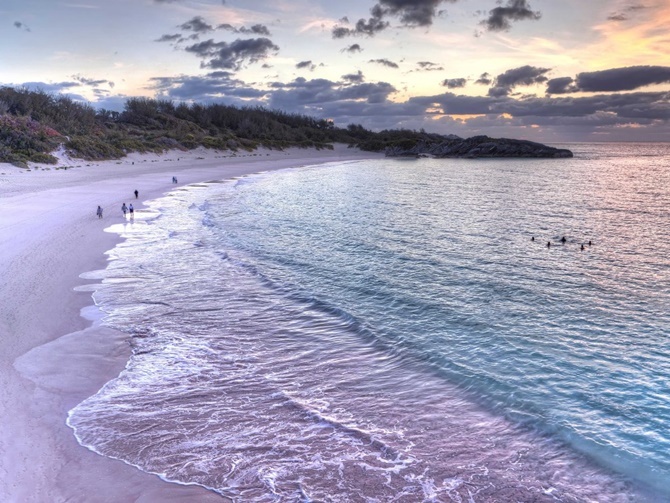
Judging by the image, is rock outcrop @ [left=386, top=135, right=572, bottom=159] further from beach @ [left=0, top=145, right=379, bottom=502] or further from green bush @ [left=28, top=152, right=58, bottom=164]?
beach @ [left=0, top=145, right=379, bottom=502]

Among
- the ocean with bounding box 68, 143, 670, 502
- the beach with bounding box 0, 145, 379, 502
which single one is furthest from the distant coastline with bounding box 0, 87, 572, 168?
the ocean with bounding box 68, 143, 670, 502

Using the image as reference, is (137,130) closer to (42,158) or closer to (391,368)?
(42,158)

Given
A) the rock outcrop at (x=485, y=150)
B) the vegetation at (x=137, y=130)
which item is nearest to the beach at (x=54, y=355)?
the vegetation at (x=137, y=130)

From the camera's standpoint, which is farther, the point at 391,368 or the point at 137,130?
the point at 137,130

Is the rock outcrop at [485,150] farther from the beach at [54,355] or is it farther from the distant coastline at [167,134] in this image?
the beach at [54,355]

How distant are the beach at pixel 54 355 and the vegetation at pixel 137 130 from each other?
26.5 meters

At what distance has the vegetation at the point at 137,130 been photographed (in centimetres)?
5281

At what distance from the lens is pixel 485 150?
387 feet

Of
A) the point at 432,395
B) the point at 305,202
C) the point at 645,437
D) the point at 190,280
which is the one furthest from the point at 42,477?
the point at 305,202

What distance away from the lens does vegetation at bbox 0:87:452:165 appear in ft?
173

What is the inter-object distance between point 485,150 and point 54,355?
11893 cm

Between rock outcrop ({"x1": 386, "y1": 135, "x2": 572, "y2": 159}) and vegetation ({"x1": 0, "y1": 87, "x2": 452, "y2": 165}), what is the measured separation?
6.55m

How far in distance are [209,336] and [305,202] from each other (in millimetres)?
27482

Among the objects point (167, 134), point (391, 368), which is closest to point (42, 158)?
point (167, 134)
